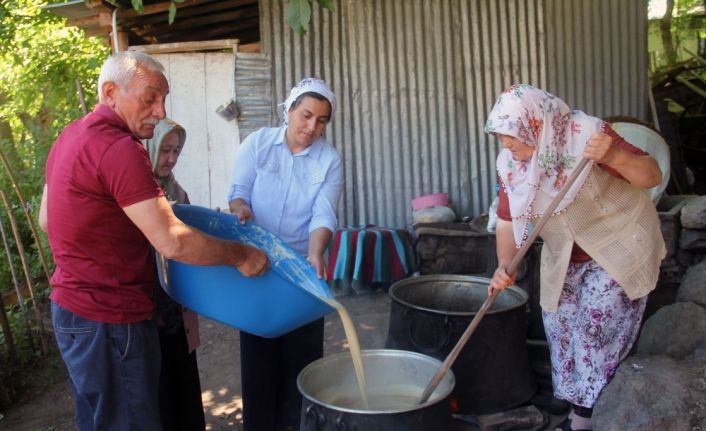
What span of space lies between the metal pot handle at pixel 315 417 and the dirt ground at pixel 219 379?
156 centimetres

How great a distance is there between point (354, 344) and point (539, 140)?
117 centimetres

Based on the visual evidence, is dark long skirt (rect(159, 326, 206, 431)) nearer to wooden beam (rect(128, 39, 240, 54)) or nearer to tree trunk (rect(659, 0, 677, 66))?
wooden beam (rect(128, 39, 240, 54))

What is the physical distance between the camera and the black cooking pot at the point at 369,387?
238 cm

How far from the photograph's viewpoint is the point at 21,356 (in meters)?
4.99

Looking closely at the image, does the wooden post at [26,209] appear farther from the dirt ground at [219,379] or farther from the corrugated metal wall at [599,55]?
the corrugated metal wall at [599,55]

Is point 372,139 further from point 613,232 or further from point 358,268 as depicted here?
point 613,232

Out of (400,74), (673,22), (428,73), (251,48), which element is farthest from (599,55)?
(673,22)

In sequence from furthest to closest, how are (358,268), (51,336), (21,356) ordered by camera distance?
1. (358,268)
2. (51,336)
3. (21,356)

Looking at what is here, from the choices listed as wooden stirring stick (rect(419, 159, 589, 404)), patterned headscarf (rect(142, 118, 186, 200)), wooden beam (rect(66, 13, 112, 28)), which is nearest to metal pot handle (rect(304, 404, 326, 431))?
wooden stirring stick (rect(419, 159, 589, 404))

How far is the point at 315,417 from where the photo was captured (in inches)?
96.7

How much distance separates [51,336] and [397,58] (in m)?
4.16

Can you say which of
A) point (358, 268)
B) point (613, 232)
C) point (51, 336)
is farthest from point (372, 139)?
point (613, 232)

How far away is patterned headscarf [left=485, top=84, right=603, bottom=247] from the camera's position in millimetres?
2680

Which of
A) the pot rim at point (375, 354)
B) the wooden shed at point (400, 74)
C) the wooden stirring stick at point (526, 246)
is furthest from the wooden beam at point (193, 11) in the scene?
the wooden stirring stick at point (526, 246)
